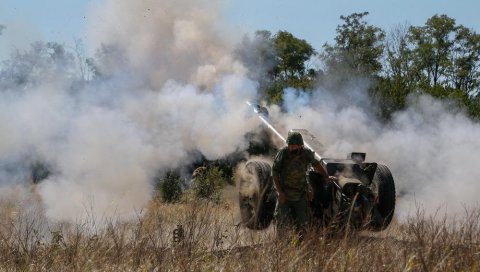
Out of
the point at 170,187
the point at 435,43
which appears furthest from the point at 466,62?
the point at 170,187

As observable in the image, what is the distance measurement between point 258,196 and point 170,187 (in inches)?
264

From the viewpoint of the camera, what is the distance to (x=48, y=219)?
40.3 feet

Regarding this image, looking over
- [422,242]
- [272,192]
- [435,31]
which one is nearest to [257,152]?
[272,192]

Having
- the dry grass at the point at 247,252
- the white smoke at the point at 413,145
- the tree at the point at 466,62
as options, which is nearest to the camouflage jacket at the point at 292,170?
the dry grass at the point at 247,252

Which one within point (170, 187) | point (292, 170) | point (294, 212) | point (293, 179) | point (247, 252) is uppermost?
point (170, 187)

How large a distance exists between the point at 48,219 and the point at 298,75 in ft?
70.4

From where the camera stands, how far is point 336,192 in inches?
426

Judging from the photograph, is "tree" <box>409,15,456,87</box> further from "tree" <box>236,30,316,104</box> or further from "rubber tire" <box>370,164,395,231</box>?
"rubber tire" <box>370,164,395,231</box>

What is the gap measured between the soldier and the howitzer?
0.36m

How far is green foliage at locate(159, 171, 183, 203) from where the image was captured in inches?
714

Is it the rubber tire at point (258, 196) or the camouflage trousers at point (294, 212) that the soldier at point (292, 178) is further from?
the rubber tire at point (258, 196)

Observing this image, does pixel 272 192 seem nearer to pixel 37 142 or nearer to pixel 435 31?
pixel 37 142

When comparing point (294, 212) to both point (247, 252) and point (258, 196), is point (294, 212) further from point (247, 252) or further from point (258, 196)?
point (247, 252)

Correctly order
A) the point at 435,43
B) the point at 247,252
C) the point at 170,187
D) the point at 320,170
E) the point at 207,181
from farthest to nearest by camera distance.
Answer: the point at 435,43 < the point at 170,187 < the point at 207,181 < the point at 320,170 < the point at 247,252
